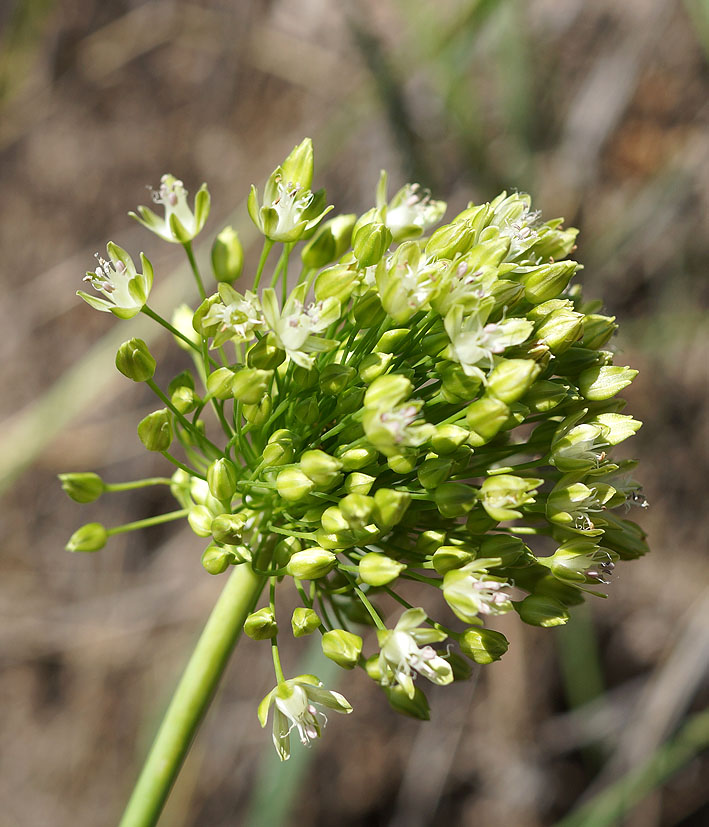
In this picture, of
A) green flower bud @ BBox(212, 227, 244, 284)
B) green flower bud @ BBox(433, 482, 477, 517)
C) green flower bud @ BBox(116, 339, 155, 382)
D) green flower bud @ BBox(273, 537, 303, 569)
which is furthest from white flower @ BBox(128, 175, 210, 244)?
green flower bud @ BBox(433, 482, 477, 517)

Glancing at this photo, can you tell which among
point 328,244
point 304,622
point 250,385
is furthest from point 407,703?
point 328,244

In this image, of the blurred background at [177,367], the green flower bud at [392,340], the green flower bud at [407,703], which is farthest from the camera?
the blurred background at [177,367]

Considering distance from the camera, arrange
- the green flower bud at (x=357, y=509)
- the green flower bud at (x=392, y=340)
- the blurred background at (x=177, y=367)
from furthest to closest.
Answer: the blurred background at (x=177, y=367) → the green flower bud at (x=392, y=340) → the green flower bud at (x=357, y=509)

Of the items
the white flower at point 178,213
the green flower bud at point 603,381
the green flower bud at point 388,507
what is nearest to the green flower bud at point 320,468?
the green flower bud at point 388,507

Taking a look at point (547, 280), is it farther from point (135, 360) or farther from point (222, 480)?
point (135, 360)

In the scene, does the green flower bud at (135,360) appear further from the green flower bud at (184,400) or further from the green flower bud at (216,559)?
the green flower bud at (216,559)

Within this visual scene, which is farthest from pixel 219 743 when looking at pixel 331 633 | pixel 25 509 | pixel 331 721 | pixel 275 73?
pixel 275 73
